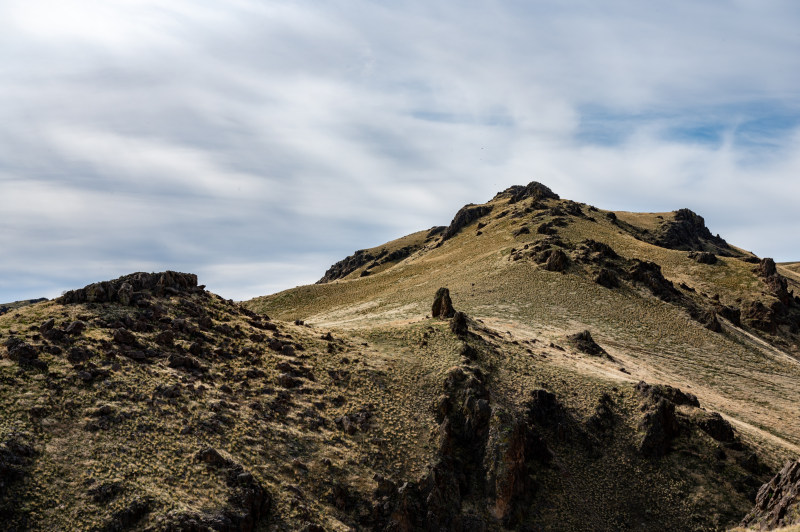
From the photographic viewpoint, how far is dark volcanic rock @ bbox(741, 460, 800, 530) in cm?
2362

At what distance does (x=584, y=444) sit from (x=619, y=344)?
31358mm

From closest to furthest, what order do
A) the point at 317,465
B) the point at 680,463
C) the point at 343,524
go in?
the point at 343,524 → the point at 317,465 → the point at 680,463

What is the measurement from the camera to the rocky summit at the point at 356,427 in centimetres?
2419

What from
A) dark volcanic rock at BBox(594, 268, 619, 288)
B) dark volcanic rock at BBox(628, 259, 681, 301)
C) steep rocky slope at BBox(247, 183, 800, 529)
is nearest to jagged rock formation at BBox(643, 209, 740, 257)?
steep rocky slope at BBox(247, 183, 800, 529)

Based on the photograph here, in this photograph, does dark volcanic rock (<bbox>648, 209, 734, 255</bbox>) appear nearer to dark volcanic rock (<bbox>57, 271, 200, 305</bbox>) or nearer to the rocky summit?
the rocky summit

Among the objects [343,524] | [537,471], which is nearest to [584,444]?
[537,471]

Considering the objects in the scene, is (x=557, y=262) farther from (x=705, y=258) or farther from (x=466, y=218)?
(x=466, y=218)

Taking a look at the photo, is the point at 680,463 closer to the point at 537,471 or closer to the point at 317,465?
the point at 537,471

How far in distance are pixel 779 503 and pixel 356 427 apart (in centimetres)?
2361

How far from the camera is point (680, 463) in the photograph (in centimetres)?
3762

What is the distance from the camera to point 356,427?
3328 cm

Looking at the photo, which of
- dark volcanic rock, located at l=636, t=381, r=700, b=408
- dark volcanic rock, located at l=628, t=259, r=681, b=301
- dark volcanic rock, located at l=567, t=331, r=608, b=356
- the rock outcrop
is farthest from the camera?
the rock outcrop

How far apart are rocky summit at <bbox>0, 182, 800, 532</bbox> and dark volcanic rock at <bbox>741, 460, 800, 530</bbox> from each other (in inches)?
6.9

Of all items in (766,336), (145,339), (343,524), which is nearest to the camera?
(343,524)
